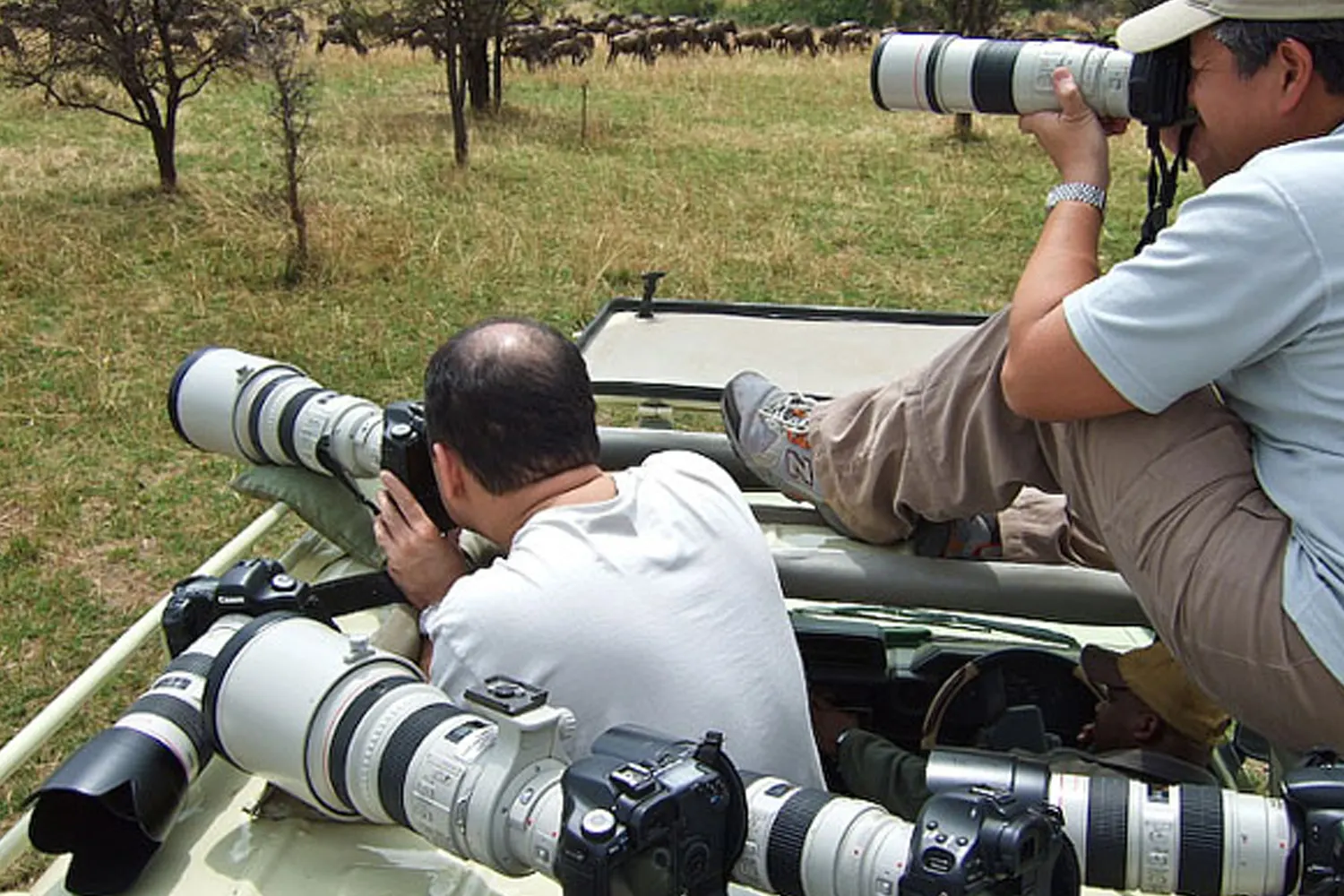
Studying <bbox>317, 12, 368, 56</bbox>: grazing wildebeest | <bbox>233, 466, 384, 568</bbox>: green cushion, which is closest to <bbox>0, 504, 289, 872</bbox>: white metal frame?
<bbox>233, 466, 384, 568</bbox>: green cushion

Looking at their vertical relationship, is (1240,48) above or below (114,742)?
above

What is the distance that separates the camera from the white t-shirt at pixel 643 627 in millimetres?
1735

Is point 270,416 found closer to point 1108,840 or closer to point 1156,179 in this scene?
point 1156,179

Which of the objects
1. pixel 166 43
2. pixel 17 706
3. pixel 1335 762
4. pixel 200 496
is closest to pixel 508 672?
pixel 1335 762

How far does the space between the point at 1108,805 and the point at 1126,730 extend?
35.3 inches

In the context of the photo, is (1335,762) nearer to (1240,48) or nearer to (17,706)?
(1240,48)

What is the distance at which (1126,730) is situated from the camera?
95.3 inches

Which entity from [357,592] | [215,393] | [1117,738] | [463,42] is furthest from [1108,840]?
[463,42]

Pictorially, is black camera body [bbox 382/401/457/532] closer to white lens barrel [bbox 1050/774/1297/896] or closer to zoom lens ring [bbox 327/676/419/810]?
zoom lens ring [bbox 327/676/419/810]

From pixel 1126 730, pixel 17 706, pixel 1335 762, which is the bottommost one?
pixel 17 706

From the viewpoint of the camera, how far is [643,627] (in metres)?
1.75

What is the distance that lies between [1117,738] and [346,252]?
5756 mm

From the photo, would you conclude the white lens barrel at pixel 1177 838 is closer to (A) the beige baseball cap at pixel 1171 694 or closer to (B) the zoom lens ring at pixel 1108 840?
(B) the zoom lens ring at pixel 1108 840

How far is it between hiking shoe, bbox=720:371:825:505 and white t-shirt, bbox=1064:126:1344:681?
0.85 metres
